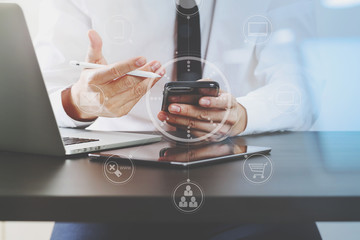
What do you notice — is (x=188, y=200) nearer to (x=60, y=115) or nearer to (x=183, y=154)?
(x=183, y=154)

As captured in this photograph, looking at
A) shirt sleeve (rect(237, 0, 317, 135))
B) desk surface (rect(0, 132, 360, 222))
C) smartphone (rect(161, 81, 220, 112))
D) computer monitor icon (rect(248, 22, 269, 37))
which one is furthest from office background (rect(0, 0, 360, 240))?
desk surface (rect(0, 132, 360, 222))

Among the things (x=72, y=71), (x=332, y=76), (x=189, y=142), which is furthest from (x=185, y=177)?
(x=332, y=76)

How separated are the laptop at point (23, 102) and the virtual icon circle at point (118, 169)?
6cm

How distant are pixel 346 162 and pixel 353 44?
2.02 feet

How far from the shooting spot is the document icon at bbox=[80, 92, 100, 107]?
51cm

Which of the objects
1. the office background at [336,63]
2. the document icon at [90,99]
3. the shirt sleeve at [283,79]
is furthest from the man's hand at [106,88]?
the office background at [336,63]

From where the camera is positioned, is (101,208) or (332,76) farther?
(332,76)

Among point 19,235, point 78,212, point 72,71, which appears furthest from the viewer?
point 19,235

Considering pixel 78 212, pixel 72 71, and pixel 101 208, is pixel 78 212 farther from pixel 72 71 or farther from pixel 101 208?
pixel 72 71

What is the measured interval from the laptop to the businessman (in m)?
0.13

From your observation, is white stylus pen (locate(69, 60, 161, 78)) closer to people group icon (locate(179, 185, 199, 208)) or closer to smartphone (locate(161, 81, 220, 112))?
smartphone (locate(161, 81, 220, 112))

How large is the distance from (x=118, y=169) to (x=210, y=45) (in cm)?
47

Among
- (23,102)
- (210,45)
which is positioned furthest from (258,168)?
(210,45)

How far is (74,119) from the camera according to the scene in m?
0.60
